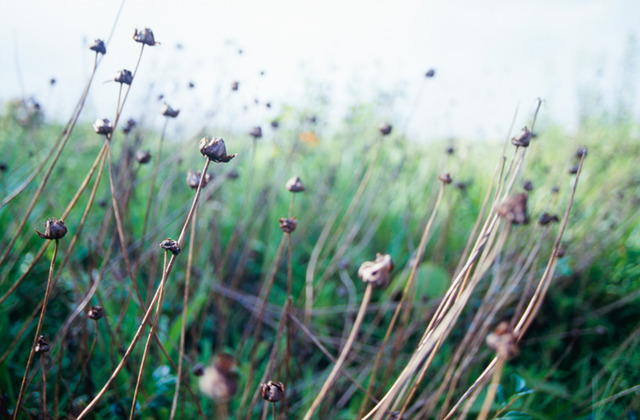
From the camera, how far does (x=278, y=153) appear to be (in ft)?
8.14

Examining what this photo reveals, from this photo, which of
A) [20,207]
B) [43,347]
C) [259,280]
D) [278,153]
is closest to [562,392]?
[259,280]

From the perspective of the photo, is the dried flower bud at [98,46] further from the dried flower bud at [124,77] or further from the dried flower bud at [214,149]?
the dried flower bud at [214,149]

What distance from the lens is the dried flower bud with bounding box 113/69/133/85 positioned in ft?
2.95

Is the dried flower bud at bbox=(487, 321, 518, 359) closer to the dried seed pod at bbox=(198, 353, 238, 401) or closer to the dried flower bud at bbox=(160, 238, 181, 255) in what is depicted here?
the dried seed pod at bbox=(198, 353, 238, 401)

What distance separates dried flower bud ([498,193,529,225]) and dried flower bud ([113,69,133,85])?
0.81 m

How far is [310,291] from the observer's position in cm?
127

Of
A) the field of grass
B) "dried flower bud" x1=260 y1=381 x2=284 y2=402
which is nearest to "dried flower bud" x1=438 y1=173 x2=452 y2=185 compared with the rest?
the field of grass

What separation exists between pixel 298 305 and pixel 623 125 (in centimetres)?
287

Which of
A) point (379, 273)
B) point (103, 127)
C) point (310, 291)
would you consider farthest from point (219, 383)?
point (310, 291)

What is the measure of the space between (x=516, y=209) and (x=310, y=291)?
33.0 inches

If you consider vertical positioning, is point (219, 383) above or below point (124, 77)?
below

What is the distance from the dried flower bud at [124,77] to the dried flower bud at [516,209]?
81cm

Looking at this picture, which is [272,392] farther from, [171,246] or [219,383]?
[171,246]

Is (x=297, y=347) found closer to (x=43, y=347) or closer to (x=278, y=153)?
(x=43, y=347)
